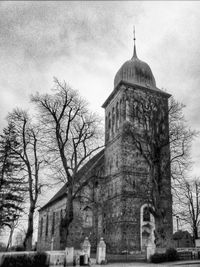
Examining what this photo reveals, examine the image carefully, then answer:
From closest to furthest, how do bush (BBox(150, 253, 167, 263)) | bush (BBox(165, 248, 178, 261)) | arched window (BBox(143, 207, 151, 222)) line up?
1. bush (BBox(150, 253, 167, 263))
2. bush (BBox(165, 248, 178, 261))
3. arched window (BBox(143, 207, 151, 222))

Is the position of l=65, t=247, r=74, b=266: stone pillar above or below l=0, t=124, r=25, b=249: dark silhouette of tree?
below

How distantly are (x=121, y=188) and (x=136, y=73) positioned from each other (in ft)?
50.4

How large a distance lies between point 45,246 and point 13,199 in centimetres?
1951

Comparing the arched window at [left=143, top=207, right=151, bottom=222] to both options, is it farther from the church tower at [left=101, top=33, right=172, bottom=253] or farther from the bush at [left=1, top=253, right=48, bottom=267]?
Result: the bush at [left=1, top=253, right=48, bottom=267]

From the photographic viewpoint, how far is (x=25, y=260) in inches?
693

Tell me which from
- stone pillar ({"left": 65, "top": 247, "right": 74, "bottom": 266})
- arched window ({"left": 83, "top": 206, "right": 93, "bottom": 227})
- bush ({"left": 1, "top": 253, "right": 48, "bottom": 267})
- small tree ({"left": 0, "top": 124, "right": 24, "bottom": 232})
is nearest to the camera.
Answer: bush ({"left": 1, "top": 253, "right": 48, "bottom": 267})

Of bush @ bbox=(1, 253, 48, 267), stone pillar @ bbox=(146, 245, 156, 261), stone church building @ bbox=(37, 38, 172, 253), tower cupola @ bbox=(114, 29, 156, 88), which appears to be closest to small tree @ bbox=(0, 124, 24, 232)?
stone church building @ bbox=(37, 38, 172, 253)

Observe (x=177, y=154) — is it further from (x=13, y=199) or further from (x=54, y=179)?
(x=13, y=199)

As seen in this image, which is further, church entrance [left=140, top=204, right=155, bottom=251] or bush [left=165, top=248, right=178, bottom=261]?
church entrance [left=140, top=204, right=155, bottom=251]

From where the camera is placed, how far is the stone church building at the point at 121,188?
29766 mm

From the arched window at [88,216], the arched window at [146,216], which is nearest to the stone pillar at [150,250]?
the arched window at [146,216]

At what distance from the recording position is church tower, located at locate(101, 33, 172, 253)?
2495 cm

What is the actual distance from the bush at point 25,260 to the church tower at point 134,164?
8.61 metres

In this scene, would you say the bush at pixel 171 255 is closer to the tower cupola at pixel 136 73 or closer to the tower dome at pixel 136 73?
the tower cupola at pixel 136 73
